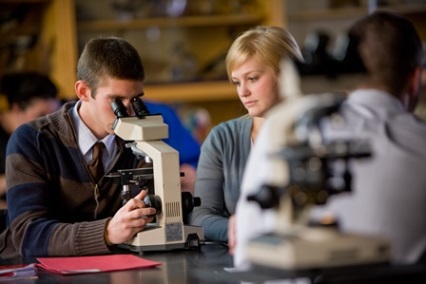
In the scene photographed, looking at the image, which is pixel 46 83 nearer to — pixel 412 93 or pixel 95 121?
pixel 95 121

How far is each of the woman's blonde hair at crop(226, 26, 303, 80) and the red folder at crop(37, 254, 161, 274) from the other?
0.80 m

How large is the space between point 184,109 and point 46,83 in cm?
203

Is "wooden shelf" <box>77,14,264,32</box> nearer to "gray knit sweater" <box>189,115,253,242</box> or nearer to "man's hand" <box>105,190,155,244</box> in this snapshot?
"gray knit sweater" <box>189,115,253,242</box>

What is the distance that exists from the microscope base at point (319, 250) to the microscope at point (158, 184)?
117 cm

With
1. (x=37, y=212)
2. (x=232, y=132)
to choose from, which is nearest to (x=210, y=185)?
(x=232, y=132)

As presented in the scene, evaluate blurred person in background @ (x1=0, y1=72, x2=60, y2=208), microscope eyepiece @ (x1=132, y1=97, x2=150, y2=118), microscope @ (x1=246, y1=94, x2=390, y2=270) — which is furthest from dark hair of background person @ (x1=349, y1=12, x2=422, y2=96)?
blurred person in background @ (x1=0, y1=72, x2=60, y2=208)

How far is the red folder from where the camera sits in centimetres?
270

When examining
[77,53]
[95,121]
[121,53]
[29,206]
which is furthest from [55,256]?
[77,53]

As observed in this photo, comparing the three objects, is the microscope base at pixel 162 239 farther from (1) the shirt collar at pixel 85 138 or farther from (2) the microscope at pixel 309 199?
(2) the microscope at pixel 309 199

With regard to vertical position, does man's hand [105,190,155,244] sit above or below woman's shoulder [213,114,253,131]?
below

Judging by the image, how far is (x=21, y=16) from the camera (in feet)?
22.0

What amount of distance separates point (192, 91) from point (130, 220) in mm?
3980

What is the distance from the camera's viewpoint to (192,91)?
6.86 meters

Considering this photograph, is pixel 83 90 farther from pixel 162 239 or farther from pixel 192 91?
pixel 192 91
